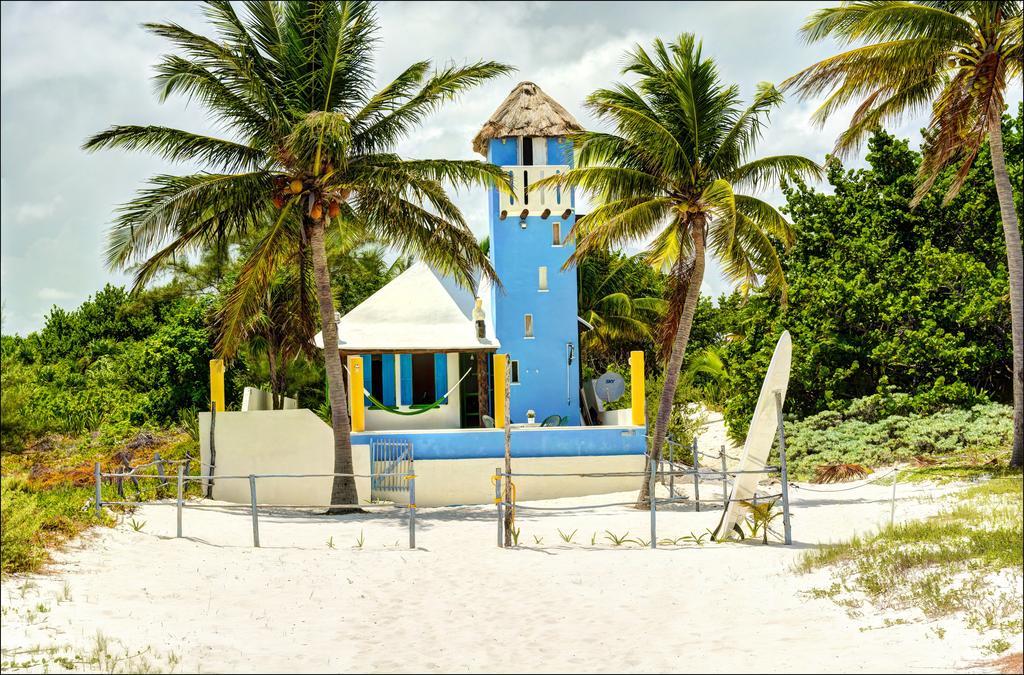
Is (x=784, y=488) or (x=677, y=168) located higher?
(x=677, y=168)

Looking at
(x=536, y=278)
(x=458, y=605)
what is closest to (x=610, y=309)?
(x=536, y=278)

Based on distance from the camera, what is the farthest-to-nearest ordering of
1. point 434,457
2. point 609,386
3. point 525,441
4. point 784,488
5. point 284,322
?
point 609,386 → point 284,322 → point 525,441 → point 434,457 → point 784,488

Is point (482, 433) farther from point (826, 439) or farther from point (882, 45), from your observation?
point (882, 45)

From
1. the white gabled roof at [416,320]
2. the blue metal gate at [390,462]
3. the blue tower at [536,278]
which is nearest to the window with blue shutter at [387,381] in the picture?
the white gabled roof at [416,320]

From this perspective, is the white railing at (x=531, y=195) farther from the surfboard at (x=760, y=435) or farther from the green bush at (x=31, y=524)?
the green bush at (x=31, y=524)

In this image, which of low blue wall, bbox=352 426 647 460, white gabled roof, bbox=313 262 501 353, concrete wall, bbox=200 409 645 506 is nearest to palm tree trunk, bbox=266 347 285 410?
white gabled roof, bbox=313 262 501 353

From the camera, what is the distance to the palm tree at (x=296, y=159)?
61.2 ft

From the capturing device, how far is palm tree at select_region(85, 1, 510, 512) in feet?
61.2

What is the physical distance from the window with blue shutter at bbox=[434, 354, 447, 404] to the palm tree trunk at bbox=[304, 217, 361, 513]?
570 centimetres

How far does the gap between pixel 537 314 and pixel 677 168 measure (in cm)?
712

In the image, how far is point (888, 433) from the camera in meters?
23.7

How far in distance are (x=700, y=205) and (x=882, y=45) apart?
4330 mm

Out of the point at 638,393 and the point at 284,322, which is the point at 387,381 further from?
the point at 638,393

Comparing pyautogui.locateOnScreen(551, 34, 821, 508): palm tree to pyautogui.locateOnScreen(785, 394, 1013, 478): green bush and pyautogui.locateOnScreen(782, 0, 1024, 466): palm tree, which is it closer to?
pyautogui.locateOnScreen(782, 0, 1024, 466): palm tree
